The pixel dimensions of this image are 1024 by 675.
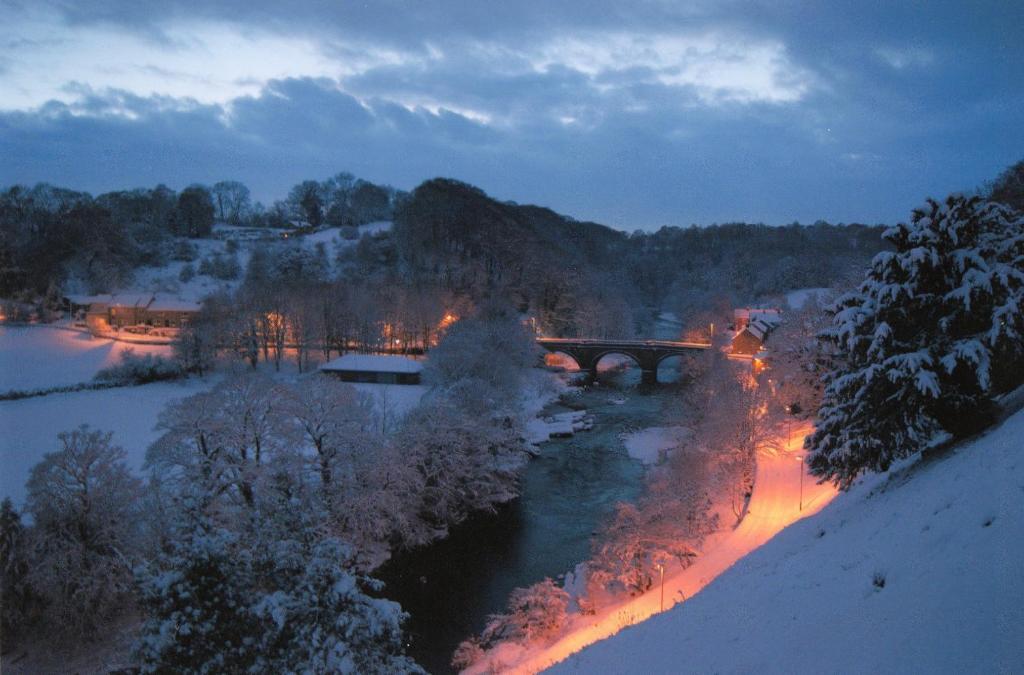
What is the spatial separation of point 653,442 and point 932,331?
23099 millimetres

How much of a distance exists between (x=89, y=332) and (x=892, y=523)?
198 feet

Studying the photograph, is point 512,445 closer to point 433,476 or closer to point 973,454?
point 433,476

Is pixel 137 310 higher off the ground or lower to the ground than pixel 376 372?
higher

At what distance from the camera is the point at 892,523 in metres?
9.57

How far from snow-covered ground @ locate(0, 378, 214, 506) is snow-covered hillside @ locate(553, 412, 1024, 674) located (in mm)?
22312

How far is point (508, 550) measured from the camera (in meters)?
22.5

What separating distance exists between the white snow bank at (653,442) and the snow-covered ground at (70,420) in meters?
23.5

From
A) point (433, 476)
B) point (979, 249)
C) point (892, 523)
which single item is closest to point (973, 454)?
point (892, 523)

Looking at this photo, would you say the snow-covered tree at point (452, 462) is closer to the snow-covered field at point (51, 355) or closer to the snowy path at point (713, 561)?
the snowy path at point (713, 561)

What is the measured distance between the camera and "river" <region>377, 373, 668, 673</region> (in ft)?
60.3

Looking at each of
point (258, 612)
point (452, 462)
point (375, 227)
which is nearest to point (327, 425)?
point (452, 462)

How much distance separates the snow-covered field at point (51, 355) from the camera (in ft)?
130

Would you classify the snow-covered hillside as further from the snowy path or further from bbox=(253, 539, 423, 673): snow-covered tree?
the snowy path

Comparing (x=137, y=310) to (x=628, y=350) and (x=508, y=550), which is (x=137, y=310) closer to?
(x=628, y=350)
